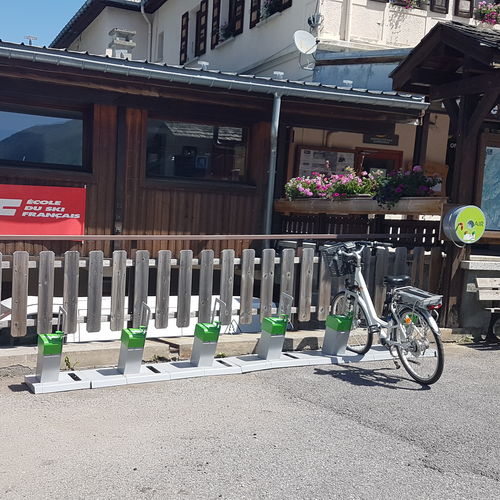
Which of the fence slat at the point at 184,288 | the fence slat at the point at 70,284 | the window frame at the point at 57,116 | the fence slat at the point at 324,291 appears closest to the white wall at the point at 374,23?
the window frame at the point at 57,116

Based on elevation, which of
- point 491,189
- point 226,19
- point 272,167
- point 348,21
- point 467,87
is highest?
point 226,19

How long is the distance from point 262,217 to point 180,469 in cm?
676

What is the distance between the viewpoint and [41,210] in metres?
9.08

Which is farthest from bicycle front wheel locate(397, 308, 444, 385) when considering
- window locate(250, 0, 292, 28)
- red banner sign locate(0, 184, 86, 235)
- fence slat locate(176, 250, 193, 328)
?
window locate(250, 0, 292, 28)

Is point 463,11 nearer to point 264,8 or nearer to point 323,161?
point 264,8

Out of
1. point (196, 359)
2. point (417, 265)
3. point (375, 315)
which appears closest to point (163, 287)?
point (196, 359)

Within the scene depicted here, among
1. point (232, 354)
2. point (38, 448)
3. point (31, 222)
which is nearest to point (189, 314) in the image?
point (232, 354)

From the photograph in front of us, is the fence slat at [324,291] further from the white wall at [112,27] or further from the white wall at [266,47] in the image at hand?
the white wall at [112,27]

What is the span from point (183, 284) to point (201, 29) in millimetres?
14163

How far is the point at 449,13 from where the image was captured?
48.1 feet

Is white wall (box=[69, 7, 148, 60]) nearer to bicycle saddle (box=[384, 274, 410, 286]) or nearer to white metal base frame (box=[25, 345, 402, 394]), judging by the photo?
white metal base frame (box=[25, 345, 402, 394])

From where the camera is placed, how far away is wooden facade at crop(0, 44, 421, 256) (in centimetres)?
898

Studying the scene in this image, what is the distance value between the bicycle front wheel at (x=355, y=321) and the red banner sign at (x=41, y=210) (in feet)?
12.9

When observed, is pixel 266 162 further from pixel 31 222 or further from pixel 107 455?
pixel 107 455
